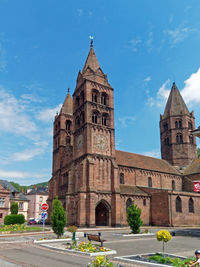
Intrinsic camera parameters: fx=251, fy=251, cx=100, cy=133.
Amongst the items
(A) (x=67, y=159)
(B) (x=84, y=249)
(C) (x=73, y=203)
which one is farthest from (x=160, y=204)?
(B) (x=84, y=249)

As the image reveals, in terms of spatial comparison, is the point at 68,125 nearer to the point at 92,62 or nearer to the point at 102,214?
the point at 92,62

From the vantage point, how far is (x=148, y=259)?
11727mm

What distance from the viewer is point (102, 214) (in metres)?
41.5

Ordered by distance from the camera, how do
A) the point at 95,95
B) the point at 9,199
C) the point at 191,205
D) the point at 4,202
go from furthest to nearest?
the point at 9,199 → the point at 4,202 → the point at 95,95 → the point at 191,205

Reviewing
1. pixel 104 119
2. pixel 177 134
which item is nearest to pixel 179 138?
pixel 177 134

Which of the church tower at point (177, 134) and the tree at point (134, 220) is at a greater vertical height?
the church tower at point (177, 134)

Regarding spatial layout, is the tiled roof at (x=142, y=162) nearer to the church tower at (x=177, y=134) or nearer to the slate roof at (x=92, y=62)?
the church tower at (x=177, y=134)

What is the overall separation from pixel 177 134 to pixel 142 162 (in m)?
16.0

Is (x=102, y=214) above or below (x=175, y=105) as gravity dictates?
below

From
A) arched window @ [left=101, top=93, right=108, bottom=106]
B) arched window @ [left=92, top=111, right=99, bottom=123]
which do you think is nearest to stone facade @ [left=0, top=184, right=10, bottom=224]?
arched window @ [left=92, top=111, right=99, bottom=123]

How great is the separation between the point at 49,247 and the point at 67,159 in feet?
111

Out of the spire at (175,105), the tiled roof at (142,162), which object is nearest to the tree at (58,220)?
the tiled roof at (142,162)

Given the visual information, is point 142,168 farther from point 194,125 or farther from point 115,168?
point 194,125

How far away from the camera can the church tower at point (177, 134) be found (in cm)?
6225
